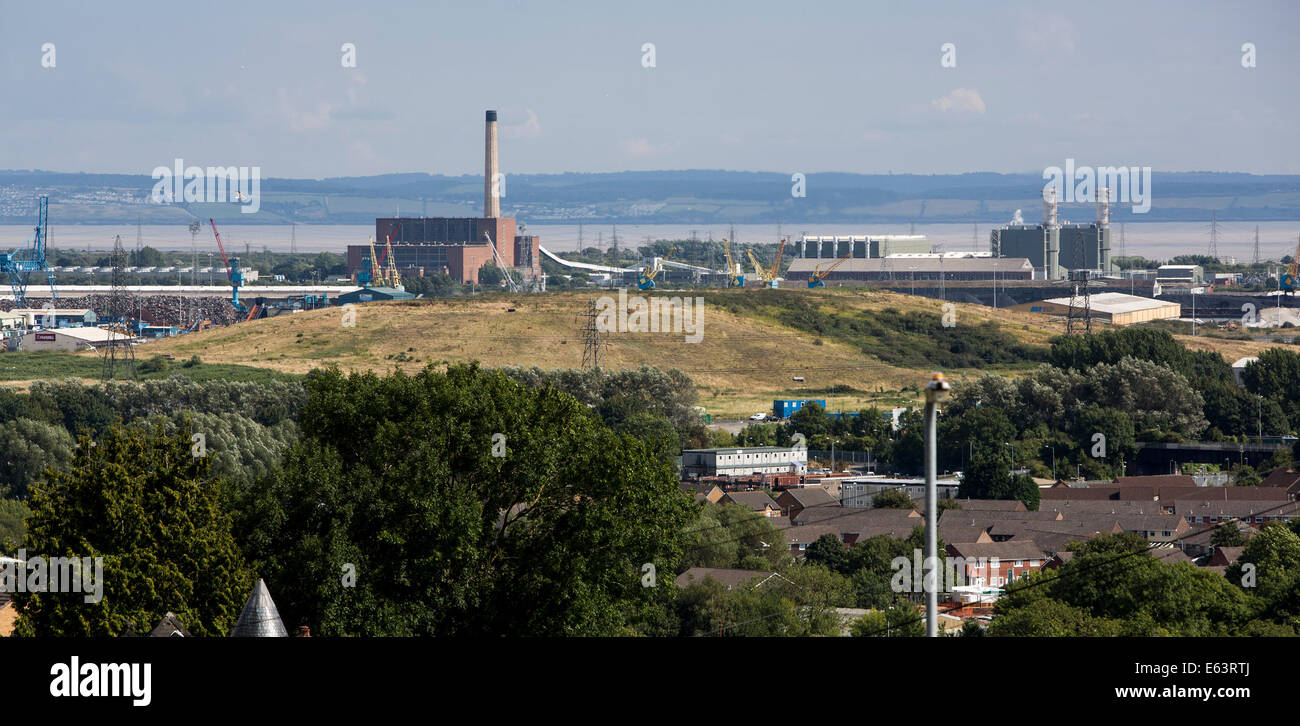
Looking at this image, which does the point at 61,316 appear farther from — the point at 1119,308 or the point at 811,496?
the point at 811,496

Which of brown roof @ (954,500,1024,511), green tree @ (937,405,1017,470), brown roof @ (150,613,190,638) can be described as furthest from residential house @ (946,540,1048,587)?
brown roof @ (150,613,190,638)

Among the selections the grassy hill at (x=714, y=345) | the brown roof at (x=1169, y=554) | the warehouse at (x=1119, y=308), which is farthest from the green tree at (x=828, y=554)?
the warehouse at (x=1119, y=308)

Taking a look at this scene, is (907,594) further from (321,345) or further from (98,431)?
(321,345)

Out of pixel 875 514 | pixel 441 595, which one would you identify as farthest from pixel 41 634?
pixel 875 514

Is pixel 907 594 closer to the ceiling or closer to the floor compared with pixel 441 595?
closer to the floor

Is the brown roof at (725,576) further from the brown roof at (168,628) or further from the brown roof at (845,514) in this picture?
the brown roof at (168,628)

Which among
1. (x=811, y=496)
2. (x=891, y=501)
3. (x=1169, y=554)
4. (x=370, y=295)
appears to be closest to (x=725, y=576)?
(x=1169, y=554)
